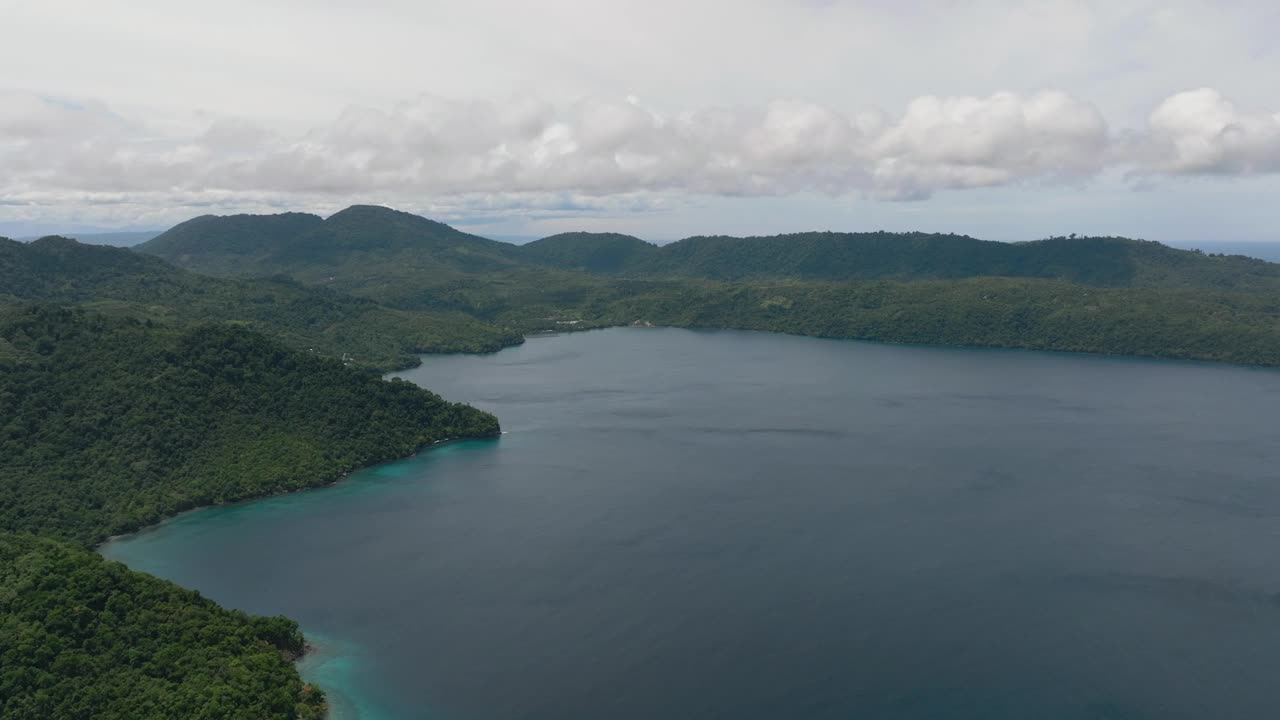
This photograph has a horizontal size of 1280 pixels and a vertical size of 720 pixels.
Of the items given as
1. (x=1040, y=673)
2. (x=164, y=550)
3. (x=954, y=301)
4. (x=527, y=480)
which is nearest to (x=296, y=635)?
(x=164, y=550)

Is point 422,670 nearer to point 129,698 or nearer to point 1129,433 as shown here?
point 129,698

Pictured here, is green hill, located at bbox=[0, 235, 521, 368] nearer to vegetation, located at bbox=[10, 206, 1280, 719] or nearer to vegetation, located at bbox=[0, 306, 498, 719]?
vegetation, located at bbox=[10, 206, 1280, 719]

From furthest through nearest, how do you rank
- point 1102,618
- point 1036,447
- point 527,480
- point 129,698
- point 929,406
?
point 929,406 < point 1036,447 < point 527,480 < point 1102,618 < point 129,698

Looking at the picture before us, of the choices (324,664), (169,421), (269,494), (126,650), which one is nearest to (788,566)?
(324,664)

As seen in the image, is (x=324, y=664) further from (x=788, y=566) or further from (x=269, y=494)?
(x=788, y=566)

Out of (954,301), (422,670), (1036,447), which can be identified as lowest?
(422,670)

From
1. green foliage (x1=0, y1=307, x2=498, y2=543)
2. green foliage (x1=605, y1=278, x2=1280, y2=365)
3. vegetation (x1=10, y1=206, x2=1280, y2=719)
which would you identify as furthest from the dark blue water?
green foliage (x1=605, y1=278, x2=1280, y2=365)
